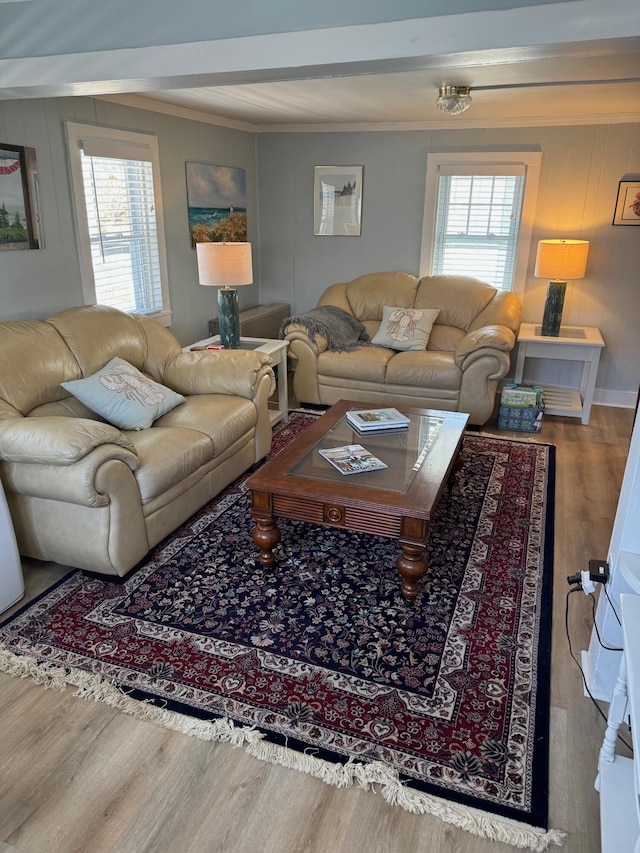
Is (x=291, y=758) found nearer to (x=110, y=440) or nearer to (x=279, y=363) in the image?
(x=110, y=440)

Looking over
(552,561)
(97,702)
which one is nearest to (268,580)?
(97,702)

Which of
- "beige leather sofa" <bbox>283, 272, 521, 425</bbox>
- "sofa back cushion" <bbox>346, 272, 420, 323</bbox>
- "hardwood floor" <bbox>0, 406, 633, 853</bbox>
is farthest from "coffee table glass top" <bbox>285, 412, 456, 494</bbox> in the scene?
"sofa back cushion" <bbox>346, 272, 420, 323</bbox>

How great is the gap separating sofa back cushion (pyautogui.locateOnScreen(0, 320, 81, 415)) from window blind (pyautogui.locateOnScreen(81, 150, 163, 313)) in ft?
2.90

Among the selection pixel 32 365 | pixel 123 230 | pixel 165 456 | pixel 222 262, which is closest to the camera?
pixel 165 456

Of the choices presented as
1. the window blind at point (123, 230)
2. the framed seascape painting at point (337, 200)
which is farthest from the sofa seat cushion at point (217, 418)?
the framed seascape painting at point (337, 200)

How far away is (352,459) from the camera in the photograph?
9.23 ft

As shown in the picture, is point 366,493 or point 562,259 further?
point 562,259

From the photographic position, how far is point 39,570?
272cm

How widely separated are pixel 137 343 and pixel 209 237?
70.2 inches

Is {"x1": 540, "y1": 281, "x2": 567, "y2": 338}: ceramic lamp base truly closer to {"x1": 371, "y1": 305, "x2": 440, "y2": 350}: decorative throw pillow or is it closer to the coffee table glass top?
{"x1": 371, "y1": 305, "x2": 440, "y2": 350}: decorative throw pillow

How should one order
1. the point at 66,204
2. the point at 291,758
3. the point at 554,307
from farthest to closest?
1. the point at 554,307
2. the point at 66,204
3. the point at 291,758

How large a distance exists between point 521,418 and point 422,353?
861mm

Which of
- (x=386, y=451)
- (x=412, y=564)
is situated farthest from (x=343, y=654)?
(x=386, y=451)

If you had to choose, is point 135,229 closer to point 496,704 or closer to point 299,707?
point 299,707
